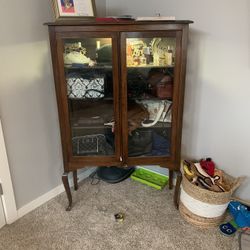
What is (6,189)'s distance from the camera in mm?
1818

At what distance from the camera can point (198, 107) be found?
200 centimetres

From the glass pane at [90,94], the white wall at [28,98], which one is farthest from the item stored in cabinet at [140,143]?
the white wall at [28,98]

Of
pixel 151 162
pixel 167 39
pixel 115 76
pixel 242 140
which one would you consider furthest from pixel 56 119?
pixel 242 140

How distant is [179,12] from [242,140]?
99 centimetres

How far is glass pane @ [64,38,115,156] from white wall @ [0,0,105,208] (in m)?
0.28

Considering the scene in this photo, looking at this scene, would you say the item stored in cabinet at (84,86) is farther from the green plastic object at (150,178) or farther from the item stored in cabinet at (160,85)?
the green plastic object at (150,178)

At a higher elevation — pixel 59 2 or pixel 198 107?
pixel 59 2

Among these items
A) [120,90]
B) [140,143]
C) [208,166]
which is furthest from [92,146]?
[208,166]

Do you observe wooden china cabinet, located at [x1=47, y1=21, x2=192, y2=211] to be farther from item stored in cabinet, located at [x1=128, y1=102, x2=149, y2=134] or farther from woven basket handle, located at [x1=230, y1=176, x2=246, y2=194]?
woven basket handle, located at [x1=230, y1=176, x2=246, y2=194]

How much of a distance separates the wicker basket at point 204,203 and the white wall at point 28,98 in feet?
3.41

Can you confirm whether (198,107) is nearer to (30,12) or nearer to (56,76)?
(56,76)

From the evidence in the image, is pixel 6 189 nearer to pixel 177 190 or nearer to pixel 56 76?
pixel 56 76

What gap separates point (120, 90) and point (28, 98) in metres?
0.63

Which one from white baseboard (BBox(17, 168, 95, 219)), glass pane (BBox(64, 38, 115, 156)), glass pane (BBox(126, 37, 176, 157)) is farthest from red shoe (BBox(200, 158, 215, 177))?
white baseboard (BBox(17, 168, 95, 219))
